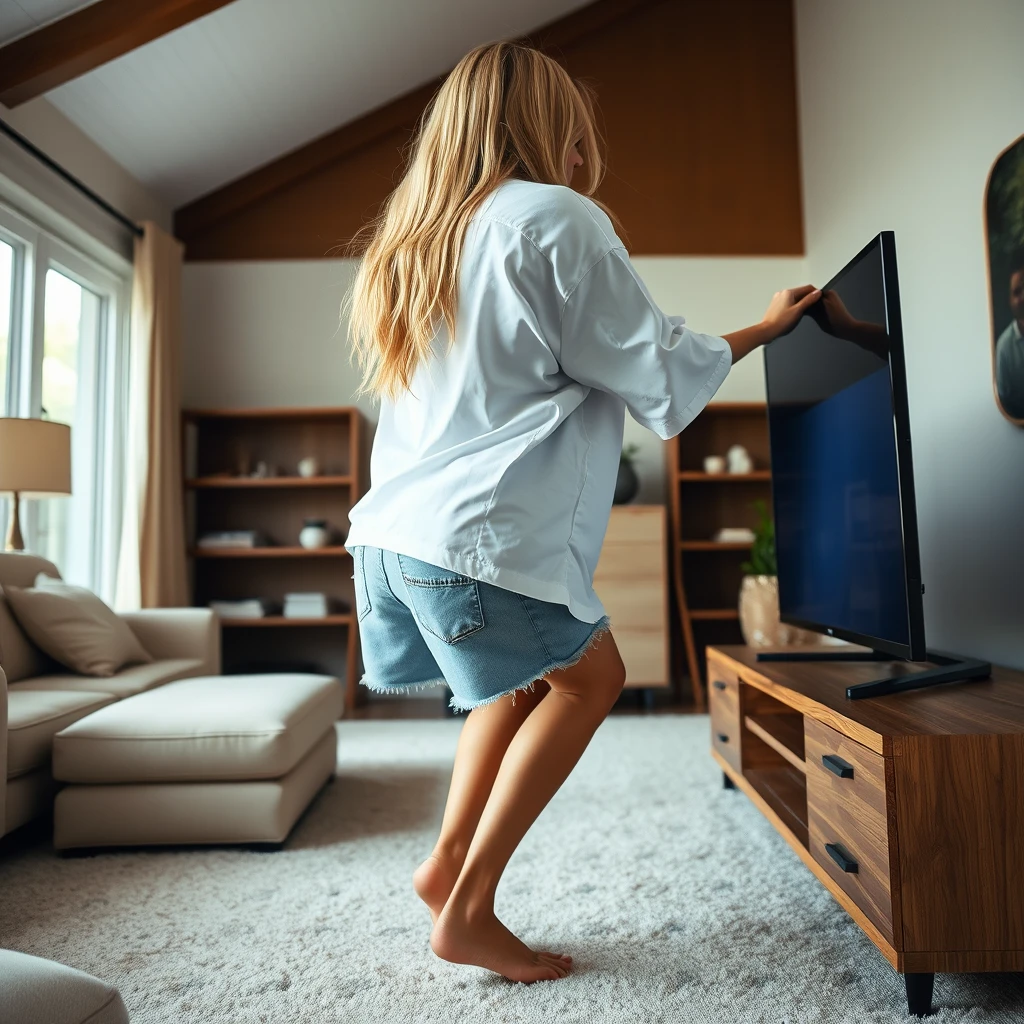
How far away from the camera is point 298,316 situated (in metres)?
4.71

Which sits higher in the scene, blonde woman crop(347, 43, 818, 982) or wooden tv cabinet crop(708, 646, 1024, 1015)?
blonde woman crop(347, 43, 818, 982)

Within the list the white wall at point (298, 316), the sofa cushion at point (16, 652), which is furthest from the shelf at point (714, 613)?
the sofa cushion at point (16, 652)

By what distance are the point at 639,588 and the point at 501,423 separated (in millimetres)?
2946

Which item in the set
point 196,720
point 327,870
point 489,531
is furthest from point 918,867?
point 196,720

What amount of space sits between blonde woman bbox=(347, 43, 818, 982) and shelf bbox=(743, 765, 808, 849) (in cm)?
57

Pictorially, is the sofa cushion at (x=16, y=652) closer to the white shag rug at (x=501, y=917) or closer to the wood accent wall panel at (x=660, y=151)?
the white shag rug at (x=501, y=917)

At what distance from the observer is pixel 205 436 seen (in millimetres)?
4676

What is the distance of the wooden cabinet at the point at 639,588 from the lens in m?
4.03

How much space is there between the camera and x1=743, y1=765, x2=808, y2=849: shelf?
5.52ft

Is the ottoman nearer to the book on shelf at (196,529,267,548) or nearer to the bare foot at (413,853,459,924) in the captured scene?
the bare foot at (413,853,459,924)

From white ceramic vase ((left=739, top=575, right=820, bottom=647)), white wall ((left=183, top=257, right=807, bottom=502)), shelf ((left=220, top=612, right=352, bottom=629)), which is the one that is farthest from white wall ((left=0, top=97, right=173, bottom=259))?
white ceramic vase ((left=739, top=575, right=820, bottom=647))

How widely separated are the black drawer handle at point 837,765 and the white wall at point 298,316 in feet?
10.8

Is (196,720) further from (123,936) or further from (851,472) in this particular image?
(851,472)

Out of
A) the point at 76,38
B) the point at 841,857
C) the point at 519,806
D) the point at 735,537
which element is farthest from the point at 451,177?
the point at 735,537
